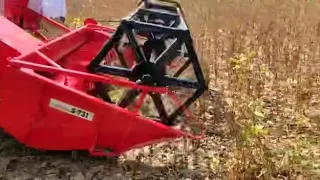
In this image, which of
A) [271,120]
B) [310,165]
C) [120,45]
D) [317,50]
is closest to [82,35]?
[120,45]

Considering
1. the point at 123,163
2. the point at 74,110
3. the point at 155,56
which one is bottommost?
the point at 123,163

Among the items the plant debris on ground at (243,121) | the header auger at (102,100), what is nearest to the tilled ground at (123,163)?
the plant debris on ground at (243,121)

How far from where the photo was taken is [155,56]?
438cm

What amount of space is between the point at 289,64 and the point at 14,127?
133 inches

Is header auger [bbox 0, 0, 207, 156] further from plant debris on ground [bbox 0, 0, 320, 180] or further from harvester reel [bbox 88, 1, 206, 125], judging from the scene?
plant debris on ground [bbox 0, 0, 320, 180]

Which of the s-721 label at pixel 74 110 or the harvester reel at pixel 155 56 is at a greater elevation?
the harvester reel at pixel 155 56

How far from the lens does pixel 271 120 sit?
5078mm

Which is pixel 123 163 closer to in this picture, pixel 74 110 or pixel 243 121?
pixel 74 110

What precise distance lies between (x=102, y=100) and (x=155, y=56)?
2.07 ft

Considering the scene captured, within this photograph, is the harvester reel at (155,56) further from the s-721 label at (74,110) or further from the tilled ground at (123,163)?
the s-721 label at (74,110)

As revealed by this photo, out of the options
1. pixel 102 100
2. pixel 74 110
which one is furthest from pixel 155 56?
pixel 74 110

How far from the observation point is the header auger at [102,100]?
12.8 feet

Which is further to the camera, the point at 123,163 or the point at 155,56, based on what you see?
the point at 155,56

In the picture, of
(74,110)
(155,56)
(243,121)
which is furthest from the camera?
(243,121)
